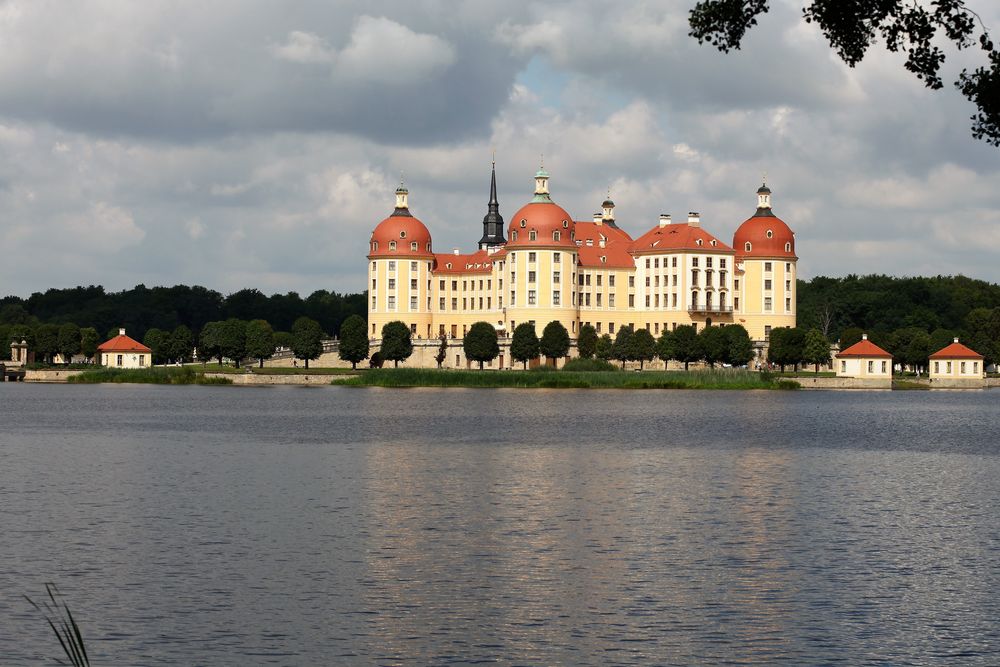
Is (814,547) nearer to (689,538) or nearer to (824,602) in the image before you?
(689,538)

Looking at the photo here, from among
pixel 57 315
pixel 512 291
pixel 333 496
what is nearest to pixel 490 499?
pixel 333 496

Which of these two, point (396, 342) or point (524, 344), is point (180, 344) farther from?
point (524, 344)

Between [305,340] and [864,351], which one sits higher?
[305,340]

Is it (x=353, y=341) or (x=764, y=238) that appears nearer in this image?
(x=353, y=341)

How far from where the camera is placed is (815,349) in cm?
12712

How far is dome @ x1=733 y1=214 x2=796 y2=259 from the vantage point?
143750 millimetres

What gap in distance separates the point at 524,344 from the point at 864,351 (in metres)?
27.9

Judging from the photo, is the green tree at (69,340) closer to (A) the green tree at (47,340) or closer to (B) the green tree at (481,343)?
(A) the green tree at (47,340)

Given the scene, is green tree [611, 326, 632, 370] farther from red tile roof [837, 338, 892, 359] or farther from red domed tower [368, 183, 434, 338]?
red domed tower [368, 183, 434, 338]

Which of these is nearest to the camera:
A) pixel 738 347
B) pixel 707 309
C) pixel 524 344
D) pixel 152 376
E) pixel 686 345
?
pixel 152 376

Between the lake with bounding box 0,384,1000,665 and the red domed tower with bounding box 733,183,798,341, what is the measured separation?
274 feet

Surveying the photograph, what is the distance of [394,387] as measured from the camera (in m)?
118

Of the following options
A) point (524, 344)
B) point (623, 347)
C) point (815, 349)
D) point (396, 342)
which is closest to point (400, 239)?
point (396, 342)

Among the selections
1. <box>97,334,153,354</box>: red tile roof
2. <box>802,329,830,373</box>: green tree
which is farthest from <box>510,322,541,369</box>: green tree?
<box>97,334,153,354</box>: red tile roof
